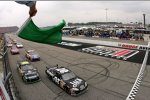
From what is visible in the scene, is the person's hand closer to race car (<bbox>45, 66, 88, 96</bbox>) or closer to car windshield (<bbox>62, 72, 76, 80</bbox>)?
race car (<bbox>45, 66, 88, 96</bbox>)

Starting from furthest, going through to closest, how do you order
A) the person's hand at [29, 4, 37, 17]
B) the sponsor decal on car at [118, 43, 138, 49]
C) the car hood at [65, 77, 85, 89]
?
the sponsor decal on car at [118, 43, 138, 49] → the car hood at [65, 77, 85, 89] → the person's hand at [29, 4, 37, 17]

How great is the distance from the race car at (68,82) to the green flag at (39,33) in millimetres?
3055

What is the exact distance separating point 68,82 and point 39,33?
13.7 ft

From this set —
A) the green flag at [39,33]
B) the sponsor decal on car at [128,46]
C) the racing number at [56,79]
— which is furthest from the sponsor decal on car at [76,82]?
the sponsor decal on car at [128,46]

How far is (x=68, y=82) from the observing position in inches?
474

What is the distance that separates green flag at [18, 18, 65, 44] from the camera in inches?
363

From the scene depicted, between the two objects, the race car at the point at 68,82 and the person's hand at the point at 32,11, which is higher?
the person's hand at the point at 32,11

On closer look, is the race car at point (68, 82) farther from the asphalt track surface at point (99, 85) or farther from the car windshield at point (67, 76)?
the asphalt track surface at point (99, 85)

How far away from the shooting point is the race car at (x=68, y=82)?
449 inches

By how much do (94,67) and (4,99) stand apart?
576 inches

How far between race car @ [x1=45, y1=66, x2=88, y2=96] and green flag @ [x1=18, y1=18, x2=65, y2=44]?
120 inches

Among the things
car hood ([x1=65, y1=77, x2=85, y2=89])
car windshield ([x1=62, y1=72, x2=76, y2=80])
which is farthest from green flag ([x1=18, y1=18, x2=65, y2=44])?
car hood ([x1=65, y1=77, x2=85, y2=89])

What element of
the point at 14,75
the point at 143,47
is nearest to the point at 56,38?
the point at 14,75

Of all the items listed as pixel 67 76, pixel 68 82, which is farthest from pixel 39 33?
pixel 67 76
